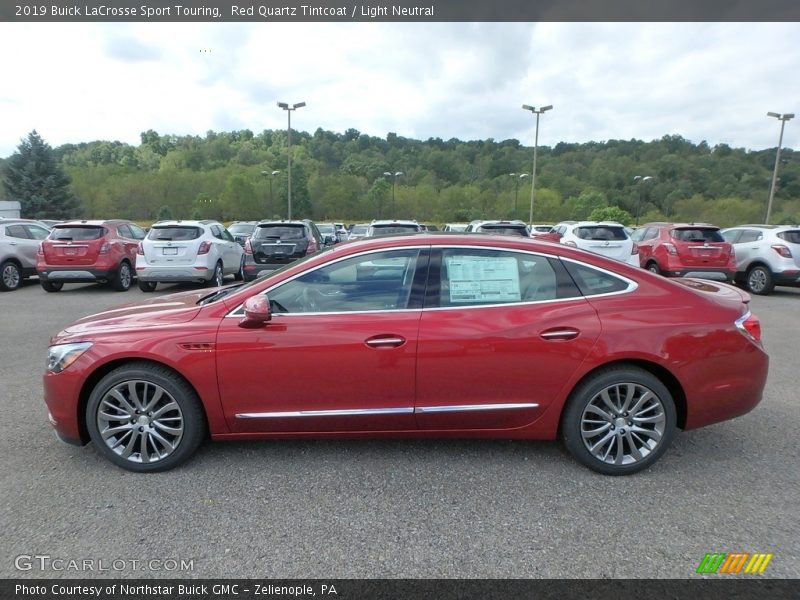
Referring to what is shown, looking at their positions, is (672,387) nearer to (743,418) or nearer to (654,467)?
(654,467)

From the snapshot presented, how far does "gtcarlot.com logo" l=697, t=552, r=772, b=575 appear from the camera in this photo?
246cm

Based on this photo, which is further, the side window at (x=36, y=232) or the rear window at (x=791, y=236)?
the side window at (x=36, y=232)

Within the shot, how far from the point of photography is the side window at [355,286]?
10.9ft

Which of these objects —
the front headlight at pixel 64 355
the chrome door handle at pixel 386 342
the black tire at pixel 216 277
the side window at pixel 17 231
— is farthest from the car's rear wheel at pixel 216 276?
the chrome door handle at pixel 386 342

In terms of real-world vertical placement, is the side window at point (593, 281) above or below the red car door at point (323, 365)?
above

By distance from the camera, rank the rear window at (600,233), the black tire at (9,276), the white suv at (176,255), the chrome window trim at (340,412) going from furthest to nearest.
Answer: the rear window at (600,233) → the black tire at (9,276) → the white suv at (176,255) → the chrome window trim at (340,412)

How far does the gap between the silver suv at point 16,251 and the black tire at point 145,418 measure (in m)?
11.4

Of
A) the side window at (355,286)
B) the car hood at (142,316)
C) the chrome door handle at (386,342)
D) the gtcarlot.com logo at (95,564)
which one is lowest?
the gtcarlot.com logo at (95,564)

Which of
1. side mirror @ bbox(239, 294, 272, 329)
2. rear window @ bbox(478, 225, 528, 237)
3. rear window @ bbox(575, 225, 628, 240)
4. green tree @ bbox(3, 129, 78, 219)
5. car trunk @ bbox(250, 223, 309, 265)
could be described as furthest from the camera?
green tree @ bbox(3, 129, 78, 219)

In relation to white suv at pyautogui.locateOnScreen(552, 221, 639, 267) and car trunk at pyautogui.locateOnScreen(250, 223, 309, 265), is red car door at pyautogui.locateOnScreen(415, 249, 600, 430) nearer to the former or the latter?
car trunk at pyautogui.locateOnScreen(250, 223, 309, 265)

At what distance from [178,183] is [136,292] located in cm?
8247

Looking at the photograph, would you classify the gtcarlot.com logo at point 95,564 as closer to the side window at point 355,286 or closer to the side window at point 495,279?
the side window at point 355,286

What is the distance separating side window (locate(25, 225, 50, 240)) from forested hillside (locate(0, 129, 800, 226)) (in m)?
58.3

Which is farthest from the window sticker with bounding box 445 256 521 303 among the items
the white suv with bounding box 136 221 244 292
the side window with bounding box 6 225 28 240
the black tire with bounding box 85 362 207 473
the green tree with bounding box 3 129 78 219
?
the green tree with bounding box 3 129 78 219
